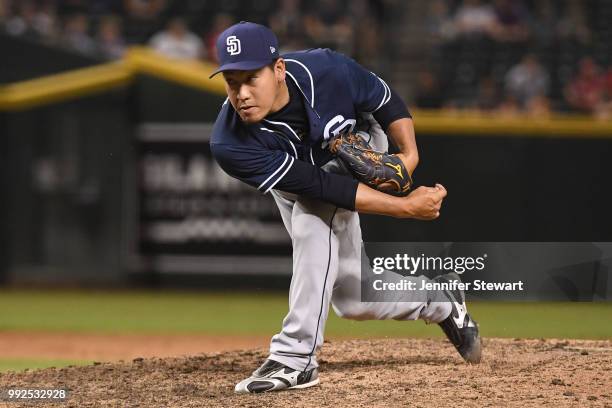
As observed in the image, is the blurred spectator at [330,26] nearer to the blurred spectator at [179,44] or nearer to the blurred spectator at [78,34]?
Result: the blurred spectator at [179,44]

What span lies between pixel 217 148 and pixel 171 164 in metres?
5.47

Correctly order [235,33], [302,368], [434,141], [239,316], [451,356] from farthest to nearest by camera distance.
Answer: [434,141] < [239,316] < [451,356] < [302,368] < [235,33]

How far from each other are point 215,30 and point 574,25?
12.7 ft

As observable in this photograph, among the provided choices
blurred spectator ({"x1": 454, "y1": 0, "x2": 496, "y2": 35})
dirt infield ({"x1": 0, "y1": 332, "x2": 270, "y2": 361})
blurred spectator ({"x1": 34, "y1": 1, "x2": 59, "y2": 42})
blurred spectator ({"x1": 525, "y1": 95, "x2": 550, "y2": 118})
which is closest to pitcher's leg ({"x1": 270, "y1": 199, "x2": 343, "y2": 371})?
dirt infield ({"x1": 0, "y1": 332, "x2": 270, "y2": 361})

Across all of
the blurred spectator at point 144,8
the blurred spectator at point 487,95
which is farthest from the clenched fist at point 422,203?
the blurred spectator at point 144,8

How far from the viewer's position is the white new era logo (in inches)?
150

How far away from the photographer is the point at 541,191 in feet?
28.1

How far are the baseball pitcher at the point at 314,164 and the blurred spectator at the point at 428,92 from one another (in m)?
5.41

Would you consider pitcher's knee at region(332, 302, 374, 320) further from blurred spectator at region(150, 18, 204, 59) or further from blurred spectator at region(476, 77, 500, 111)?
blurred spectator at region(150, 18, 204, 59)

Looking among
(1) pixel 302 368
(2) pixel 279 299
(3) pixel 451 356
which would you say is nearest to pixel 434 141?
(2) pixel 279 299

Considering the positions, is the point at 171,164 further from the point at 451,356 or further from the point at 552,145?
the point at 451,356

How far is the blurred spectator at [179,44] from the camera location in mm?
10688

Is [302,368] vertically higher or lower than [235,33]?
lower

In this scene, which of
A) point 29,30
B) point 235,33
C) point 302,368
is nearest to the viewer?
point 235,33
